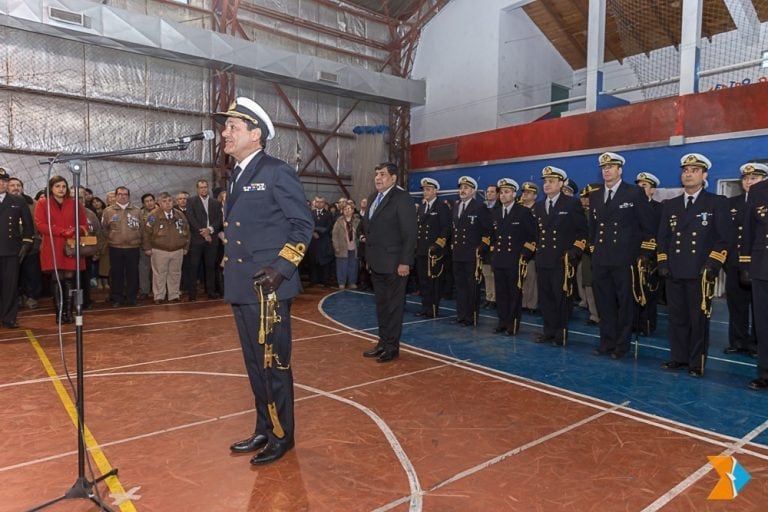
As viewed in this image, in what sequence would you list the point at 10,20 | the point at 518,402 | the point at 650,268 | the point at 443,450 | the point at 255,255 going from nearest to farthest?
the point at 255,255 → the point at 443,450 → the point at 518,402 → the point at 650,268 → the point at 10,20

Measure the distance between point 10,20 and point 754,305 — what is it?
1038 cm

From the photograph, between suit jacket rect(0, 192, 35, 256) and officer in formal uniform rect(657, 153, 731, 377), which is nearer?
officer in formal uniform rect(657, 153, 731, 377)

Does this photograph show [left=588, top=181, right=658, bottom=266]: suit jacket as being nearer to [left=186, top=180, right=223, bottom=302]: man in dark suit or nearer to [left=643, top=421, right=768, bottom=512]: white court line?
[left=643, top=421, right=768, bottom=512]: white court line

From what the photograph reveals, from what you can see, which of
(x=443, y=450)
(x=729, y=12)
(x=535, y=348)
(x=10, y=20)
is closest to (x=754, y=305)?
(x=535, y=348)

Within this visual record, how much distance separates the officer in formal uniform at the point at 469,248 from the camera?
6379 millimetres

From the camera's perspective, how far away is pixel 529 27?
515 inches

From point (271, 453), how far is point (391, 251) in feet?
7.80

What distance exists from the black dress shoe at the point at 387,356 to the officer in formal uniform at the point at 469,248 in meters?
1.90

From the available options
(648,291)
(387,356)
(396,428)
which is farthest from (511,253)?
→ (396,428)

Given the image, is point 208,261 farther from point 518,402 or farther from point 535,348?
point 518,402

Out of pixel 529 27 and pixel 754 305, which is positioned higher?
pixel 529 27

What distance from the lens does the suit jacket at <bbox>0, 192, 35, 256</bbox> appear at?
5.94 m

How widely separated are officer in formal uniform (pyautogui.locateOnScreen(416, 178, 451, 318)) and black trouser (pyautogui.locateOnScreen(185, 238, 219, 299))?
3459mm

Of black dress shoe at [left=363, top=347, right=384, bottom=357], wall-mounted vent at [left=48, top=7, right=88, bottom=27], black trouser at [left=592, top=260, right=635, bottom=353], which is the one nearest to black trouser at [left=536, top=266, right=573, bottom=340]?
black trouser at [left=592, top=260, right=635, bottom=353]
